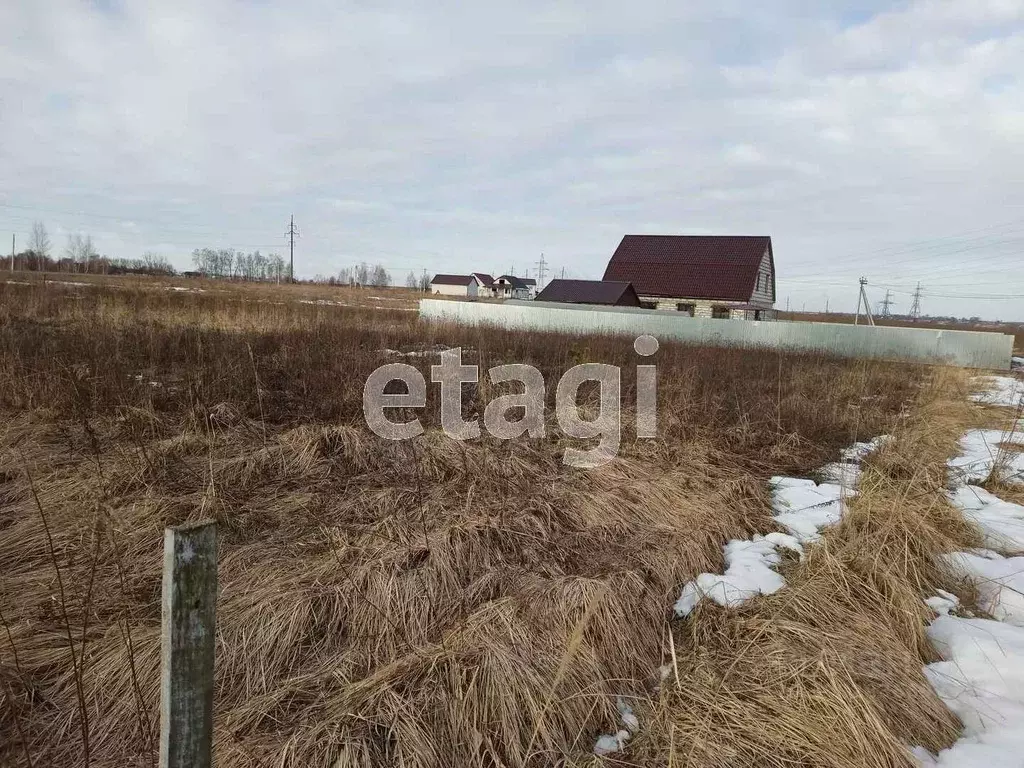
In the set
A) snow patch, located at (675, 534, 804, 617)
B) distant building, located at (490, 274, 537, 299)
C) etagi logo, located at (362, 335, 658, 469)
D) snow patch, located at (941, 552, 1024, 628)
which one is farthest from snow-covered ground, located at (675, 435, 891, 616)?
distant building, located at (490, 274, 537, 299)

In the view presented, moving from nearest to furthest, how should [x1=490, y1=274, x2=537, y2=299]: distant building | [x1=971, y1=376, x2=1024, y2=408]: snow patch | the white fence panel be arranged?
[x1=971, y1=376, x2=1024, y2=408]: snow patch < the white fence panel < [x1=490, y1=274, x2=537, y2=299]: distant building

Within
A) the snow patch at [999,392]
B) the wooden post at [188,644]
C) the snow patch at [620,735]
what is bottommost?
the snow patch at [620,735]

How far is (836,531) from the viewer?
3.49 m

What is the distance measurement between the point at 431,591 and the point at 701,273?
2386 centimetres

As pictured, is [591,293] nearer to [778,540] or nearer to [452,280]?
[778,540]

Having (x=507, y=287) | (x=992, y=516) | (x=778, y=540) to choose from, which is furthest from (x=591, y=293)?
(x=507, y=287)

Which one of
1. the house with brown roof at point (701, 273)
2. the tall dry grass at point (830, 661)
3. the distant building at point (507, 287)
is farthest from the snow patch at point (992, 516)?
the distant building at point (507, 287)

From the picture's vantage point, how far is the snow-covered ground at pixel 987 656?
1979 mm

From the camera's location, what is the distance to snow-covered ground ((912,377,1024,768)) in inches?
77.9

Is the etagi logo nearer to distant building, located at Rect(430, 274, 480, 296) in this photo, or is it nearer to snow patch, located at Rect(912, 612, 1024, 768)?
snow patch, located at Rect(912, 612, 1024, 768)

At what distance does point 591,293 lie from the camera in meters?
23.7

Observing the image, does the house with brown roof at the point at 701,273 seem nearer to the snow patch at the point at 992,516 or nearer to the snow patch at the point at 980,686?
the snow patch at the point at 992,516

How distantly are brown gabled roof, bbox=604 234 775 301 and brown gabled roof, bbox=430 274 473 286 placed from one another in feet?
165

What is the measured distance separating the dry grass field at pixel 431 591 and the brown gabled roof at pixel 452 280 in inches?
2794
